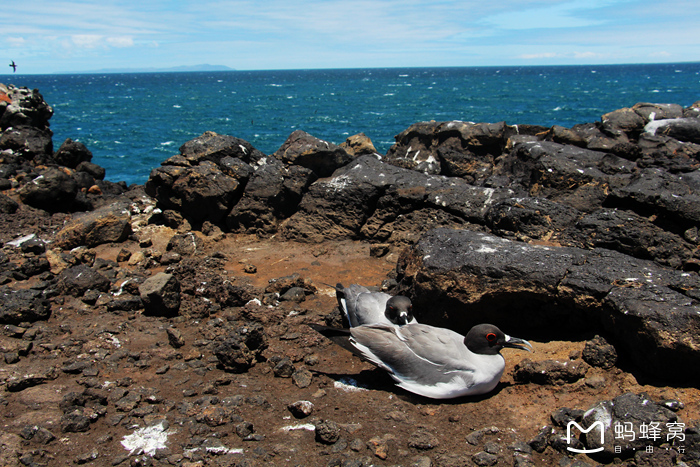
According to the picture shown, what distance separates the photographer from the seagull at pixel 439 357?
4.82 metres

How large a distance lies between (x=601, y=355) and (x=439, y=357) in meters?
1.76

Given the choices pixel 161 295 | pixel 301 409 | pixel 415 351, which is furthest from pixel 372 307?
pixel 161 295

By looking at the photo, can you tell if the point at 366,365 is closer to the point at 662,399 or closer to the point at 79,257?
the point at 662,399

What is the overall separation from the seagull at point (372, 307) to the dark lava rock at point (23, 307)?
13.5ft

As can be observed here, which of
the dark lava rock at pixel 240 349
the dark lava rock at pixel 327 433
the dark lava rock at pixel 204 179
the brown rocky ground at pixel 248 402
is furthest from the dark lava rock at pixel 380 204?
the dark lava rock at pixel 327 433

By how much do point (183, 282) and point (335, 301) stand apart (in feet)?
8.07

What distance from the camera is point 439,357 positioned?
4863 mm

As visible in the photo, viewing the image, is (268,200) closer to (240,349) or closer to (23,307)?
(23,307)

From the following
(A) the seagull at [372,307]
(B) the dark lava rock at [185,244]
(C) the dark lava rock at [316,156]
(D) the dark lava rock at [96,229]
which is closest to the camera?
(A) the seagull at [372,307]

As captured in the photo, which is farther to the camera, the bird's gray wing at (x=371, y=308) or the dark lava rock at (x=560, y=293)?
the bird's gray wing at (x=371, y=308)

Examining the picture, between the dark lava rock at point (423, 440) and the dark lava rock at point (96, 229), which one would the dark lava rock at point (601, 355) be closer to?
the dark lava rock at point (423, 440)

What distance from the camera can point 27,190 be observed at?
10945 millimetres

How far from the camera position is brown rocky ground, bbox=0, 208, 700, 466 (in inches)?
162

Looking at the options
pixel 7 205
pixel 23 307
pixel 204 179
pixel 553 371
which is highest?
pixel 204 179
